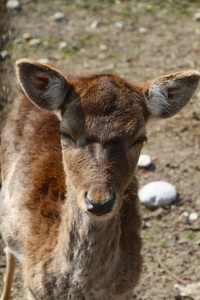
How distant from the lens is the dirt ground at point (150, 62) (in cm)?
555

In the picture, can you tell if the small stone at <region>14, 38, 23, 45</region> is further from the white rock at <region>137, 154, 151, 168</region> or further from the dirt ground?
the white rock at <region>137, 154, 151, 168</region>

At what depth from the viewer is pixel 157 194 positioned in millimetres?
6000

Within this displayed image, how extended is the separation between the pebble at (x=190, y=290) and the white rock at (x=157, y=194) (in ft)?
3.71

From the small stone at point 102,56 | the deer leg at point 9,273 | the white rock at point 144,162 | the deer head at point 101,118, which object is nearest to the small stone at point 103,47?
the small stone at point 102,56

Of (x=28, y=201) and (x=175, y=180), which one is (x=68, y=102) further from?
(x=175, y=180)

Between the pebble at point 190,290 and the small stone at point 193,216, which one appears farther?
the small stone at point 193,216

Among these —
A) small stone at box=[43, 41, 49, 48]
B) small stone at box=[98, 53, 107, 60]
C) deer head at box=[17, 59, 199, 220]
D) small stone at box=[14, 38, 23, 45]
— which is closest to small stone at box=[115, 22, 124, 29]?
small stone at box=[98, 53, 107, 60]

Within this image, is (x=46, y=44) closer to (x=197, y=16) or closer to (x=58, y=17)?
(x=58, y=17)

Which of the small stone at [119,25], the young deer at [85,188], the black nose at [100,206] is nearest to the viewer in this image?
the black nose at [100,206]

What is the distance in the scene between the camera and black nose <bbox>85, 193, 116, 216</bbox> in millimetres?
3248

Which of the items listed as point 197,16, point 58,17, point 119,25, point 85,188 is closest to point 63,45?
point 58,17

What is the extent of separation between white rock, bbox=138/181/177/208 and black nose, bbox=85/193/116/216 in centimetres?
272

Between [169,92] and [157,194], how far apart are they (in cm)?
221

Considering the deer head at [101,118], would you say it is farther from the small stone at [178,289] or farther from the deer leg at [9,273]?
the small stone at [178,289]
